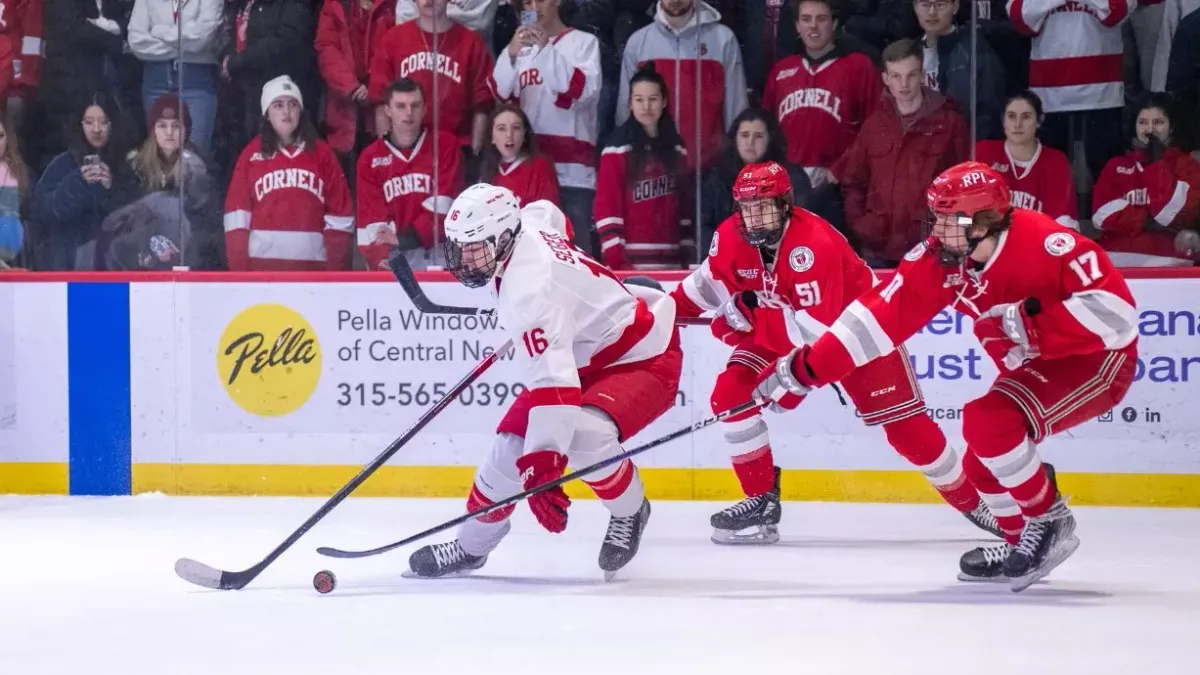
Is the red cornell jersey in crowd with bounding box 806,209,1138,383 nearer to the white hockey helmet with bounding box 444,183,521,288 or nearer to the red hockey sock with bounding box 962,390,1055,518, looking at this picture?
the red hockey sock with bounding box 962,390,1055,518

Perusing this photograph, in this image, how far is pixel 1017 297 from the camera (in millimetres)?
3797

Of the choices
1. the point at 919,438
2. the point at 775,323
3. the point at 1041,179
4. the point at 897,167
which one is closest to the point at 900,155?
the point at 897,167

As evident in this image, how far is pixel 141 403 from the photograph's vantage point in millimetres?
6207

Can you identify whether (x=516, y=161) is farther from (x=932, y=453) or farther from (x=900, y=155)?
(x=932, y=453)

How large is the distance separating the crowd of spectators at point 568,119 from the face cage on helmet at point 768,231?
125 cm

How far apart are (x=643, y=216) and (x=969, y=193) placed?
8.39 ft

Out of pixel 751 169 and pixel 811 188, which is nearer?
pixel 751 169

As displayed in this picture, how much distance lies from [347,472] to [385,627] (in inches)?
104

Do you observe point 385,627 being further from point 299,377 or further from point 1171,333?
point 1171,333

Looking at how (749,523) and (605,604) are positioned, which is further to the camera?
(749,523)

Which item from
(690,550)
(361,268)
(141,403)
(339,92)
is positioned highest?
(339,92)

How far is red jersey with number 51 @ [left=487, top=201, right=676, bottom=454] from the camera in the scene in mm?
3787

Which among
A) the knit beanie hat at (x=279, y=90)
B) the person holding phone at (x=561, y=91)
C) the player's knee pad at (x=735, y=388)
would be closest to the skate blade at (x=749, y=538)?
the player's knee pad at (x=735, y=388)

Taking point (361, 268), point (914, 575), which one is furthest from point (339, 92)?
point (914, 575)
